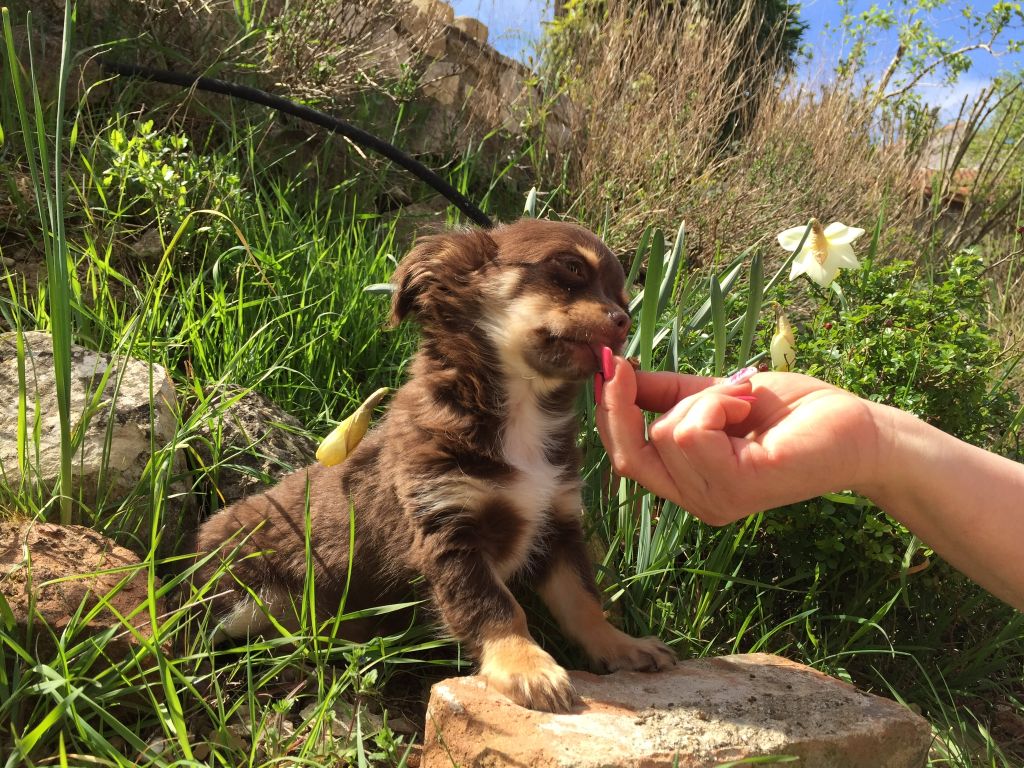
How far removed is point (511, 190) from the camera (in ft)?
19.1

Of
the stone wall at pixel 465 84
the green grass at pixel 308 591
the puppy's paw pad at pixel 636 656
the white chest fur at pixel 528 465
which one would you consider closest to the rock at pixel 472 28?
the stone wall at pixel 465 84

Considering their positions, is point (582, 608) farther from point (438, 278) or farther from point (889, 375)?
point (889, 375)

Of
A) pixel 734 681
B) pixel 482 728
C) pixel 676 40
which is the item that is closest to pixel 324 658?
pixel 482 728

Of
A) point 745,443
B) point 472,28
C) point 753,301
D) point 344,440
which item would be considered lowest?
point 344,440

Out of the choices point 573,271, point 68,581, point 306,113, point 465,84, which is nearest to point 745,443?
point 573,271

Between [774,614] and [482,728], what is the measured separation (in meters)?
1.41

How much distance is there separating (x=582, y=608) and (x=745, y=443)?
82cm

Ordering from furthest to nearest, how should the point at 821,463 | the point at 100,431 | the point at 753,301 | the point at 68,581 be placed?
the point at 100,431 → the point at 753,301 → the point at 68,581 → the point at 821,463

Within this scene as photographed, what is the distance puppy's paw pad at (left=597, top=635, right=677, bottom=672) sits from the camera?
88.5 inches

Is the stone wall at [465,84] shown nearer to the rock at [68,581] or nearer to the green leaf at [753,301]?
the green leaf at [753,301]

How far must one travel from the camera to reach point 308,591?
2.11m

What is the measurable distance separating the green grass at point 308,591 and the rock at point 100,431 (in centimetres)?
3

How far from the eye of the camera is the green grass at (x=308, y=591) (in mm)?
1927

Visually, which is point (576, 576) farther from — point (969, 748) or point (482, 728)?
point (969, 748)
